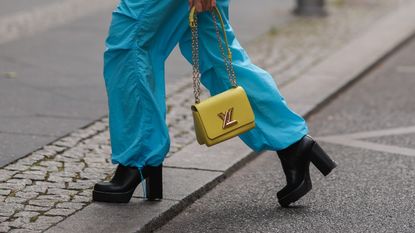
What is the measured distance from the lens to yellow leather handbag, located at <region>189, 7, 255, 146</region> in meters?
4.82

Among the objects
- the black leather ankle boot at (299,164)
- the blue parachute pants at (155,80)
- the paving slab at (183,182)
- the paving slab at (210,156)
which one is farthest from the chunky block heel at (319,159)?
the paving slab at (210,156)

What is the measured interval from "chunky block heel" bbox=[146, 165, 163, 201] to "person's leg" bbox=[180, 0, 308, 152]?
46cm

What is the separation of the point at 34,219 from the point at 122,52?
0.82m

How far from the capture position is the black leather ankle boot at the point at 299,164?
5.12m

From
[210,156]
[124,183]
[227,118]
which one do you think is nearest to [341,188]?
[210,156]

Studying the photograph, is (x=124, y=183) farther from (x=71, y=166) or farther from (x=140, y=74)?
(x=71, y=166)

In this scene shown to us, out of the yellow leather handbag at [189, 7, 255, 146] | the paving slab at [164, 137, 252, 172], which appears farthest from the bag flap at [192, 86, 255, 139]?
the paving slab at [164, 137, 252, 172]

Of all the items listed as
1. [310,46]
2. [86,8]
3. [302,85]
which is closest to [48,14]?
[86,8]

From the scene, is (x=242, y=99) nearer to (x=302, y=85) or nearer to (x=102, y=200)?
(x=102, y=200)

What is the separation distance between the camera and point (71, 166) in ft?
18.8

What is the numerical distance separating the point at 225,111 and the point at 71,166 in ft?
3.93

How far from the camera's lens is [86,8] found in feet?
39.1

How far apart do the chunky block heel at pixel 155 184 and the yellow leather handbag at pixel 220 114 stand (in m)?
0.30

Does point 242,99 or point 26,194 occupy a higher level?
point 242,99
